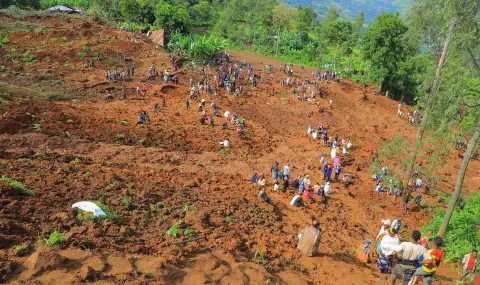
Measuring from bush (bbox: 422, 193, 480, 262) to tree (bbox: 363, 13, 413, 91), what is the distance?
2562 centimetres

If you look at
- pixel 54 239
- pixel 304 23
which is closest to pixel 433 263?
pixel 54 239

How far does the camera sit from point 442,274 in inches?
376

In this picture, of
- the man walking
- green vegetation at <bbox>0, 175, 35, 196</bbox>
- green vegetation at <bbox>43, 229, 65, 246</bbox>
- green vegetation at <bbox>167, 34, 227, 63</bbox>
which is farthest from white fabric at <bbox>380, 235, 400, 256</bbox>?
green vegetation at <bbox>167, 34, 227, 63</bbox>

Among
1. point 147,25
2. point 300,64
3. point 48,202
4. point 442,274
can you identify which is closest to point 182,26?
point 147,25

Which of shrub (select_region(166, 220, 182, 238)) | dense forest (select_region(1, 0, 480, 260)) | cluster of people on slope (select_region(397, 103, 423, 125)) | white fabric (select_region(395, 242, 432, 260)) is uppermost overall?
dense forest (select_region(1, 0, 480, 260))

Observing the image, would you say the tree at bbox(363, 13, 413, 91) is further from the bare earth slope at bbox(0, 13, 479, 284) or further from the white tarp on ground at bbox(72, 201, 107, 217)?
the white tarp on ground at bbox(72, 201, 107, 217)

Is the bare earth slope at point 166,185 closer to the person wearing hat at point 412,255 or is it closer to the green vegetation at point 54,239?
the green vegetation at point 54,239

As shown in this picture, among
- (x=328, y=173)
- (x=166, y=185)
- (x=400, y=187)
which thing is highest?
(x=400, y=187)

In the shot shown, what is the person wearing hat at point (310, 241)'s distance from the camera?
877 centimetres

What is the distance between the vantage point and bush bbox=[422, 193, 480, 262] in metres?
10.3

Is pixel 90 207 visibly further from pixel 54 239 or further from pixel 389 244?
pixel 389 244

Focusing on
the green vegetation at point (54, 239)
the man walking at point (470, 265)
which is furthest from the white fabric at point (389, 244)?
the green vegetation at point (54, 239)

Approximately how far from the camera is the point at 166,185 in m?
11.8

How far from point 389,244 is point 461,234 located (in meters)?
5.54
